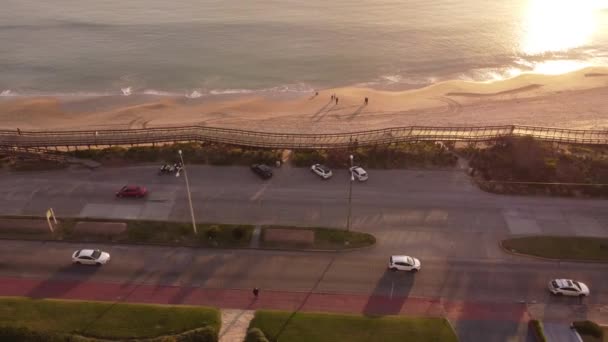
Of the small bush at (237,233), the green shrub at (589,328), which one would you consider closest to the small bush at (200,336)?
the small bush at (237,233)

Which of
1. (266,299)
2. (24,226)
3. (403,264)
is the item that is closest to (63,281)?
(24,226)

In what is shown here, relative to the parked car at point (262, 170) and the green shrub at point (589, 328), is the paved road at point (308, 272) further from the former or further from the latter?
the parked car at point (262, 170)

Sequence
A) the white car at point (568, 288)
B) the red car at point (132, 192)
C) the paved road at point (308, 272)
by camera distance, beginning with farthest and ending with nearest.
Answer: the red car at point (132, 192), the paved road at point (308, 272), the white car at point (568, 288)

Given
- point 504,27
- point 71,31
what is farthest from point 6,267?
point 504,27

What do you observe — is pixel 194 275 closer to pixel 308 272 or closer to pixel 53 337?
pixel 308 272

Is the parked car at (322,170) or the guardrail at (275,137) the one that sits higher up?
the guardrail at (275,137)
